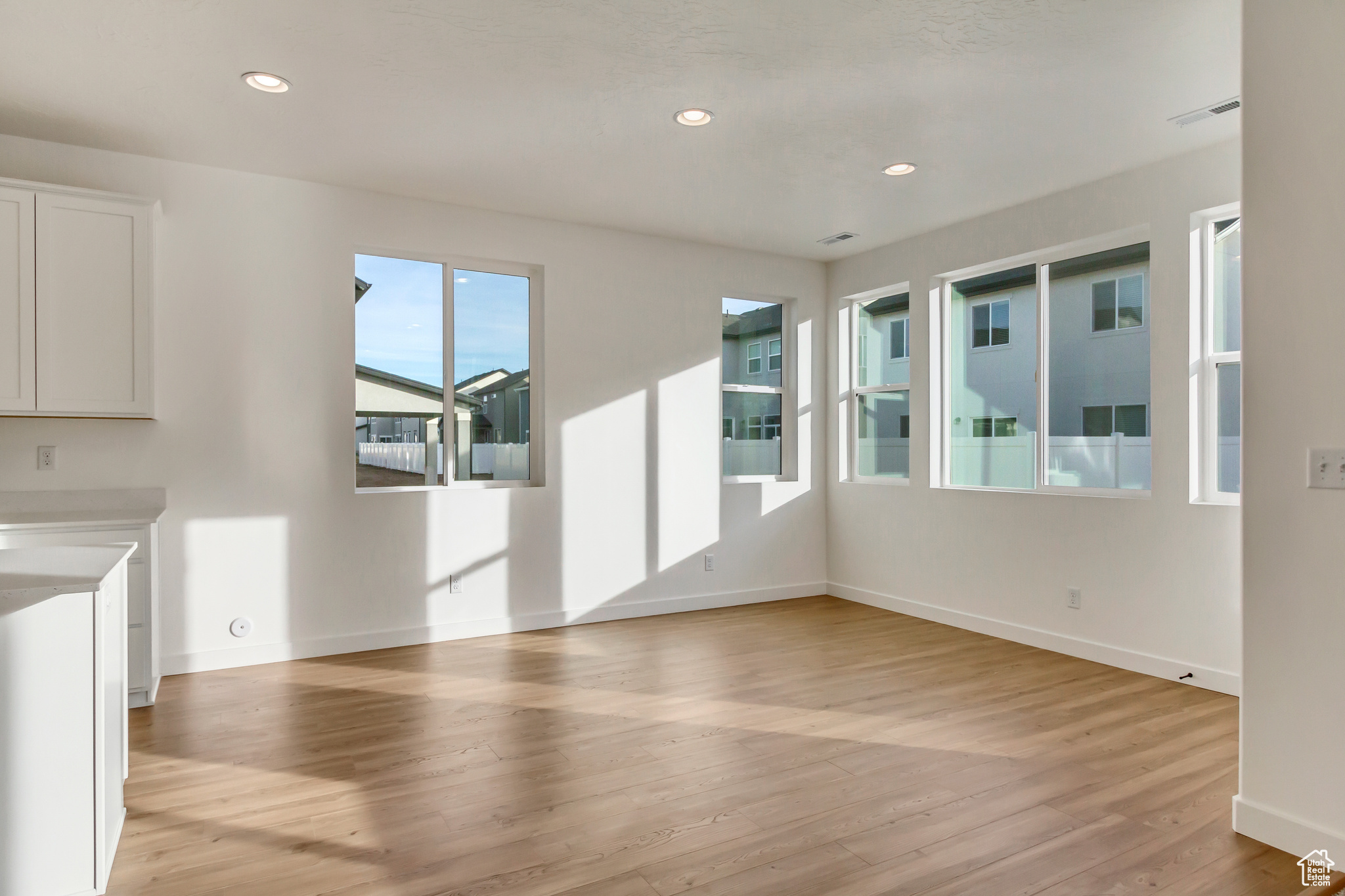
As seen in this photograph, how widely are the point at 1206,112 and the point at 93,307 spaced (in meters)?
5.14

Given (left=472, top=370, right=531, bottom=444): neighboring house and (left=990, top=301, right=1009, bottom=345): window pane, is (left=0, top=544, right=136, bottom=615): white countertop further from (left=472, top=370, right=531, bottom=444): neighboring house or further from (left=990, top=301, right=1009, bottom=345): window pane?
(left=990, top=301, right=1009, bottom=345): window pane

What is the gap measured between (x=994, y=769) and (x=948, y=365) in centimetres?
320

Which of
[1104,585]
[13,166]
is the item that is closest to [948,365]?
[1104,585]

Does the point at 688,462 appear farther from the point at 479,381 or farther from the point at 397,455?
the point at 397,455

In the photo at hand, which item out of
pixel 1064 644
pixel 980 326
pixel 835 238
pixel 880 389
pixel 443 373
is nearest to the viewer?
pixel 1064 644

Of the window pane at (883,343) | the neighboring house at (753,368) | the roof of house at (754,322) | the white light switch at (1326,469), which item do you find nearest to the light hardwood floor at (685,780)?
the white light switch at (1326,469)

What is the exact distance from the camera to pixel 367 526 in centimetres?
451

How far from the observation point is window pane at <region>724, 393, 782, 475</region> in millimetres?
5965

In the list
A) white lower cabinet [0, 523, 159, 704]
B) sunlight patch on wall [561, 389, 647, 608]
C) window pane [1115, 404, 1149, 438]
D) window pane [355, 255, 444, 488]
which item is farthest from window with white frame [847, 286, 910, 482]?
white lower cabinet [0, 523, 159, 704]

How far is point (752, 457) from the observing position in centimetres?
608

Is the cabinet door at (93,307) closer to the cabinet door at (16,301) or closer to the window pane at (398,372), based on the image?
the cabinet door at (16,301)

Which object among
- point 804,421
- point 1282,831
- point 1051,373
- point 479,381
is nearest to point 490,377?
point 479,381

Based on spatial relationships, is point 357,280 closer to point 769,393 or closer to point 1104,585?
point 769,393

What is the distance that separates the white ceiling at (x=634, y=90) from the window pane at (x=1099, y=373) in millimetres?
558
